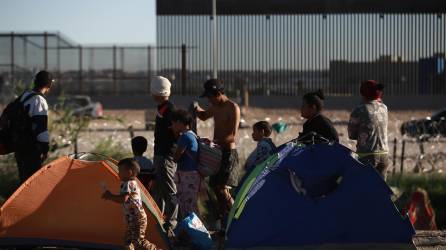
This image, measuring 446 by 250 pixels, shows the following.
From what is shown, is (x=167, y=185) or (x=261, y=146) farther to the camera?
(x=261, y=146)

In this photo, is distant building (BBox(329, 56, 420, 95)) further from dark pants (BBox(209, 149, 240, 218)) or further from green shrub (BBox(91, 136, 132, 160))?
dark pants (BBox(209, 149, 240, 218))

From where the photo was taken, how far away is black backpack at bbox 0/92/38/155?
10.3 meters

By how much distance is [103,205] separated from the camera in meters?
10.2

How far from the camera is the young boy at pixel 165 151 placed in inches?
414

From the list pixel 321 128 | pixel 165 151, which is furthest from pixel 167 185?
pixel 321 128

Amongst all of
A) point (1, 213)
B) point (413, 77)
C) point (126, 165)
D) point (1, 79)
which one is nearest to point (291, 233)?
point (126, 165)

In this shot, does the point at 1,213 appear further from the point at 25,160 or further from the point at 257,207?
the point at 257,207

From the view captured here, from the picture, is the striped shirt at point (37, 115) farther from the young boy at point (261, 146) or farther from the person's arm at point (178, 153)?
the young boy at point (261, 146)

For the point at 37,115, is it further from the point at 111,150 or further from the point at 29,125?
the point at 111,150

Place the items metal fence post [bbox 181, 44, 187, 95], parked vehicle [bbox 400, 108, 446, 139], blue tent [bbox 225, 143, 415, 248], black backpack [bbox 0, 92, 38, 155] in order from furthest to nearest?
1. metal fence post [bbox 181, 44, 187, 95]
2. parked vehicle [bbox 400, 108, 446, 139]
3. black backpack [bbox 0, 92, 38, 155]
4. blue tent [bbox 225, 143, 415, 248]

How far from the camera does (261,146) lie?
10.9 metres

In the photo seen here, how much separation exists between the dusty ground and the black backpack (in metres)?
6.15

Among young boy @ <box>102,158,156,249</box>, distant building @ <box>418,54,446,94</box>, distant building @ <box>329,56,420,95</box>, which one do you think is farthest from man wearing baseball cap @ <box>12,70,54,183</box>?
distant building @ <box>418,54,446,94</box>

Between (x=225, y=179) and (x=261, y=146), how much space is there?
0.48 m
